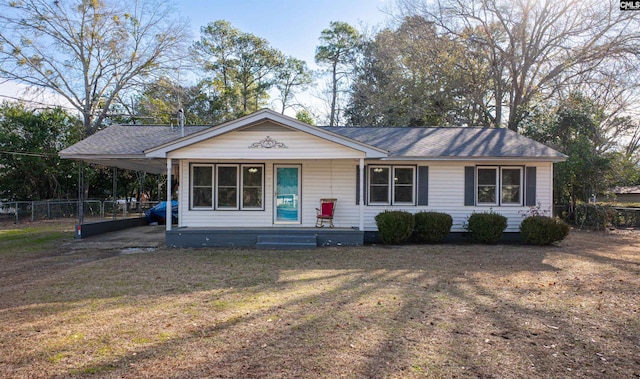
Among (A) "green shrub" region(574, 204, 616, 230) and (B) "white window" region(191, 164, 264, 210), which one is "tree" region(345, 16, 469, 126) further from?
(B) "white window" region(191, 164, 264, 210)

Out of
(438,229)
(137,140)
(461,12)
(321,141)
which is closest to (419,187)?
(438,229)

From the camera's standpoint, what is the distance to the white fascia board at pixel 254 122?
1045 centimetres

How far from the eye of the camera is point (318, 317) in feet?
15.8

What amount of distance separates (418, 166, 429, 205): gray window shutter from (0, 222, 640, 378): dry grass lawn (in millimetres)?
3341

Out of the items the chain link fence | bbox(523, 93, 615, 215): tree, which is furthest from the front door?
bbox(523, 93, 615, 215): tree

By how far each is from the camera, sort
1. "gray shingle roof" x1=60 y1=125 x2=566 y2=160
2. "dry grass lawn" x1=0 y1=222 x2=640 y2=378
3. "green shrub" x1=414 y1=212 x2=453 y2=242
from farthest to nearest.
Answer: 1. "gray shingle roof" x1=60 y1=125 x2=566 y2=160
2. "green shrub" x1=414 y1=212 x2=453 y2=242
3. "dry grass lawn" x1=0 y1=222 x2=640 y2=378

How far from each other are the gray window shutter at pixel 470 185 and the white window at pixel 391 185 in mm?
1614

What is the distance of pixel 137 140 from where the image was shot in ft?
43.8

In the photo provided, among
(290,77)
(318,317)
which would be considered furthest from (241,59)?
(318,317)

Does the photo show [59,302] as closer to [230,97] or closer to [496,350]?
[496,350]

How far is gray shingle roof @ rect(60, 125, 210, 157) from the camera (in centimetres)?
1169

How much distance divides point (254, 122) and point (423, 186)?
5.39 meters

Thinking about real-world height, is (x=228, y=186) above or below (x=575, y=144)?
below

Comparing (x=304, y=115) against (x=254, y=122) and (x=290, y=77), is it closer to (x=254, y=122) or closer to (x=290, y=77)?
(x=290, y=77)
